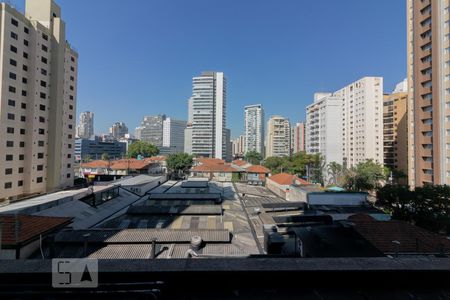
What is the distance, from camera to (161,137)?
183500 mm

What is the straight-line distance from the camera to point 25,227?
11.1 m

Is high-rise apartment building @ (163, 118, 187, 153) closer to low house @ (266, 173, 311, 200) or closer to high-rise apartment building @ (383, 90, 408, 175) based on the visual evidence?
high-rise apartment building @ (383, 90, 408, 175)

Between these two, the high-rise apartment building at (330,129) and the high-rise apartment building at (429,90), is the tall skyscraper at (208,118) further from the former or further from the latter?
the high-rise apartment building at (429,90)

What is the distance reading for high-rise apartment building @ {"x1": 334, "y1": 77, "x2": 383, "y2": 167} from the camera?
7456cm

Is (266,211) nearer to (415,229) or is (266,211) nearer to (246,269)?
(415,229)

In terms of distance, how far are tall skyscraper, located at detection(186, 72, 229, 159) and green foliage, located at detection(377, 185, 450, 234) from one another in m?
97.0

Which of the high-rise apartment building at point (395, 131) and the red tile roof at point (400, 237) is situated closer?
the red tile roof at point (400, 237)

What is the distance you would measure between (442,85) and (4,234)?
5021 centimetres

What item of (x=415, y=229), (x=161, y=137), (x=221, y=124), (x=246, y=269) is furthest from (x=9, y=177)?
(x=161, y=137)

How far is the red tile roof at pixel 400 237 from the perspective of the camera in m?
10.9

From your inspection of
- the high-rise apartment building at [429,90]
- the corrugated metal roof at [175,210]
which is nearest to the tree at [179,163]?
the corrugated metal roof at [175,210]

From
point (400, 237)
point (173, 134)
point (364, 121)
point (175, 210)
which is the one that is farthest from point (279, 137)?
point (400, 237)

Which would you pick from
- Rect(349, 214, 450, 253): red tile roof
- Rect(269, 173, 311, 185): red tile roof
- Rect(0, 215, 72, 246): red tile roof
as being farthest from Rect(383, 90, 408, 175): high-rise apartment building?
Rect(0, 215, 72, 246): red tile roof

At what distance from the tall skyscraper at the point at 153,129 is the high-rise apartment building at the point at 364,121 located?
444ft
